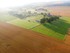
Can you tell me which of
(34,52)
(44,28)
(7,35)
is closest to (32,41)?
(34,52)

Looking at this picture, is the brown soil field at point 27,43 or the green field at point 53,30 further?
the green field at point 53,30

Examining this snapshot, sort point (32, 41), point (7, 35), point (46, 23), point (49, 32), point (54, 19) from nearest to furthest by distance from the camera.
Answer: point (32, 41) < point (7, 35) < point (49, 32) < point (46, 23) < point (54, 19)

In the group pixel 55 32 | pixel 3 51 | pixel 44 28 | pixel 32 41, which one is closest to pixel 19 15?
pixel 44 28

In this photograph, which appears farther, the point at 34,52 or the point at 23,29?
the point at 23,29

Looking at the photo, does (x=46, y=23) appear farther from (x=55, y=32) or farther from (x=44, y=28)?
(x=55, y=32)

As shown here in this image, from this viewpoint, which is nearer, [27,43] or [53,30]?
[27,43]

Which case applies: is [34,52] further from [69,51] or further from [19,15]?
[19,15]

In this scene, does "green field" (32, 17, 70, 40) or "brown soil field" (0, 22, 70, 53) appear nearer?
"brown soil field" (0, 22, 70, 53)

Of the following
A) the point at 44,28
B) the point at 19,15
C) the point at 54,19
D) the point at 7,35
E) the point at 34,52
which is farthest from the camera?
the point at 19,15
